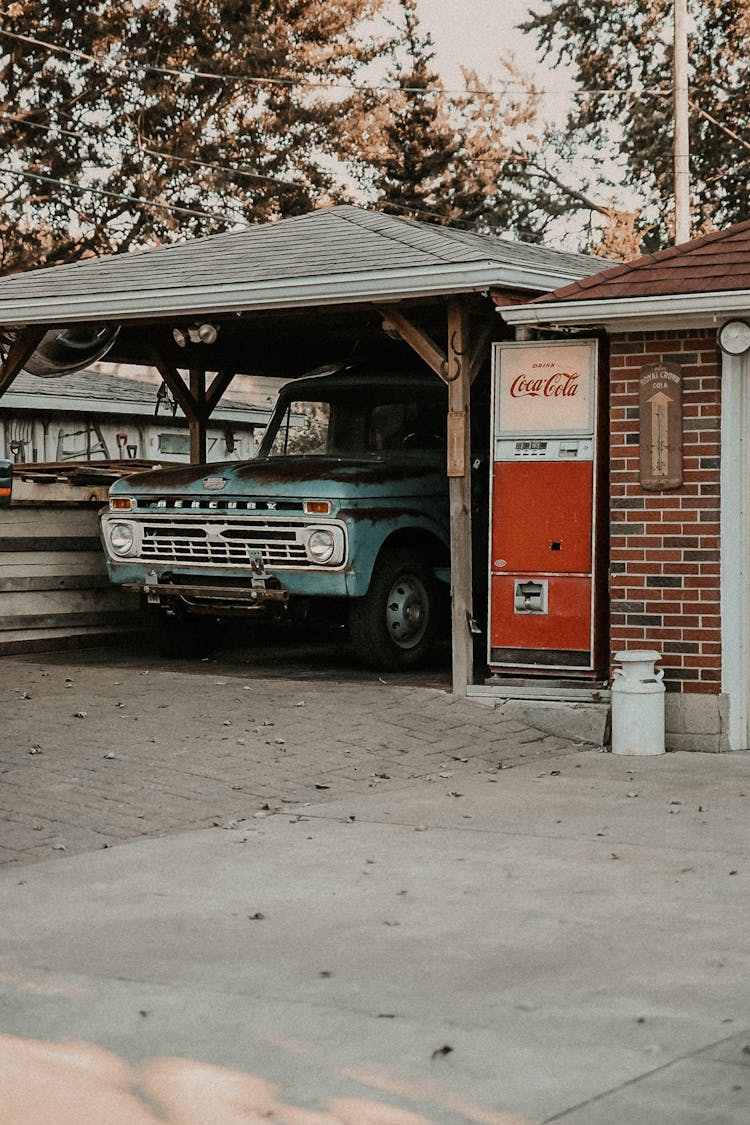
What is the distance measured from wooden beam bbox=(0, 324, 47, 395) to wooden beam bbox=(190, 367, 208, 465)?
231cm

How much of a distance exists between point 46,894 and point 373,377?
7495 millimetres

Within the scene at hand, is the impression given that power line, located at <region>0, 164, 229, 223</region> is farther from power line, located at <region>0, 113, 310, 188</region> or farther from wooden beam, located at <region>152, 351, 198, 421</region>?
wooden beam, located at <region>152, 351, 198, 421</region>

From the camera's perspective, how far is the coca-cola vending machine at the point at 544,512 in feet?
35.5

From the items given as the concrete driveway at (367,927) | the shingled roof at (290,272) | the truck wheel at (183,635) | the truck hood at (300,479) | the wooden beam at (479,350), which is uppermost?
the shingled roof at (290,272)

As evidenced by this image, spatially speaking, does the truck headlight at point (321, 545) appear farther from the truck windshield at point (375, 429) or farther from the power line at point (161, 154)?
the power line at point (161, 154)

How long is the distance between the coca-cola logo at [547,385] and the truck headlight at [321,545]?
1.68m

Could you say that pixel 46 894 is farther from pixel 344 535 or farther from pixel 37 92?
pixel 37 92

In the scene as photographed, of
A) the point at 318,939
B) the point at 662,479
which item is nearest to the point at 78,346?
the point at 662,479

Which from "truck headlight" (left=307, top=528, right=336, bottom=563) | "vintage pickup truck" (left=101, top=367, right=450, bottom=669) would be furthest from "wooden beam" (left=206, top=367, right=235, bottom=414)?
"truck headlight" (left=307, top=528, right=336, bottom=563)

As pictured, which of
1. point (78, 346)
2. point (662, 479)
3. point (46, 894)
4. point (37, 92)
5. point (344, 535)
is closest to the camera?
point (46, 894)

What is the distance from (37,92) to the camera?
3328cm

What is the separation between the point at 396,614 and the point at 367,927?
647 centimetres

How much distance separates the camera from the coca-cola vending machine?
10.8 m

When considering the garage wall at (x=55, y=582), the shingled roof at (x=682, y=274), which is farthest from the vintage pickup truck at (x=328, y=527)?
the shingled roof at (x=682, y=274)
